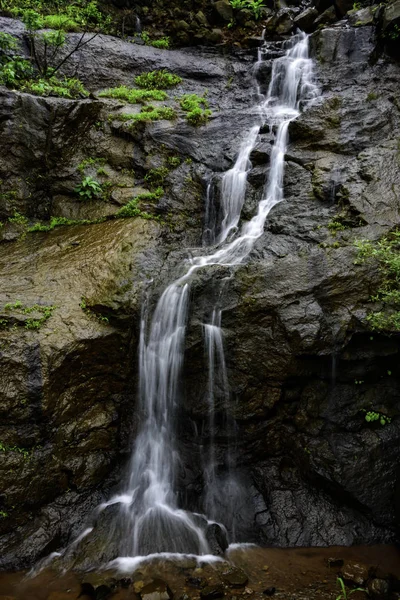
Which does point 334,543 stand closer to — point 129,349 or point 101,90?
point 129,349

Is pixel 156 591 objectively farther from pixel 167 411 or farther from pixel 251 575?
pixel 167 411

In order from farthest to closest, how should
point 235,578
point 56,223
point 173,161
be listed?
point 173,161 < point 56,223 < point 235,578

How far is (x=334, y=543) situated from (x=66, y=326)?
202 inches

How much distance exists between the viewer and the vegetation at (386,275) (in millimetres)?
6008

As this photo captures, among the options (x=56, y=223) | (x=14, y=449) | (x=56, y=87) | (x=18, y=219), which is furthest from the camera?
(x=56, y=87)

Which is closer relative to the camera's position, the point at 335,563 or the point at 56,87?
the point at 335,563

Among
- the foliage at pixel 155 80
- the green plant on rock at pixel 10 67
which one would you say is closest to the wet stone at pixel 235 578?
the green plant on rock at pixel 10 67

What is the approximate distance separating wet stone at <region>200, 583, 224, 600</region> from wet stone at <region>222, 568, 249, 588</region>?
0.51 ft

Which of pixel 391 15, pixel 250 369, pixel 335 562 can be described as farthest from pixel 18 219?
pixel 391 15

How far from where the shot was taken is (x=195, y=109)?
10859mm

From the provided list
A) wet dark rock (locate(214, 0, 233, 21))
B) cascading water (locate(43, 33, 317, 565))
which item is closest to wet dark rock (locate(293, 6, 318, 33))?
wet dark rock (locate(214, 0, 233, 21))

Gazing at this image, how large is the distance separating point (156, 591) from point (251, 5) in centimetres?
1709

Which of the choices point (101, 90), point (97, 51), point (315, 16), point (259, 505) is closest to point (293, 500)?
point (259, 505)

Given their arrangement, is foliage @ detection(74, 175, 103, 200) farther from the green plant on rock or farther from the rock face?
the green plant on rock
